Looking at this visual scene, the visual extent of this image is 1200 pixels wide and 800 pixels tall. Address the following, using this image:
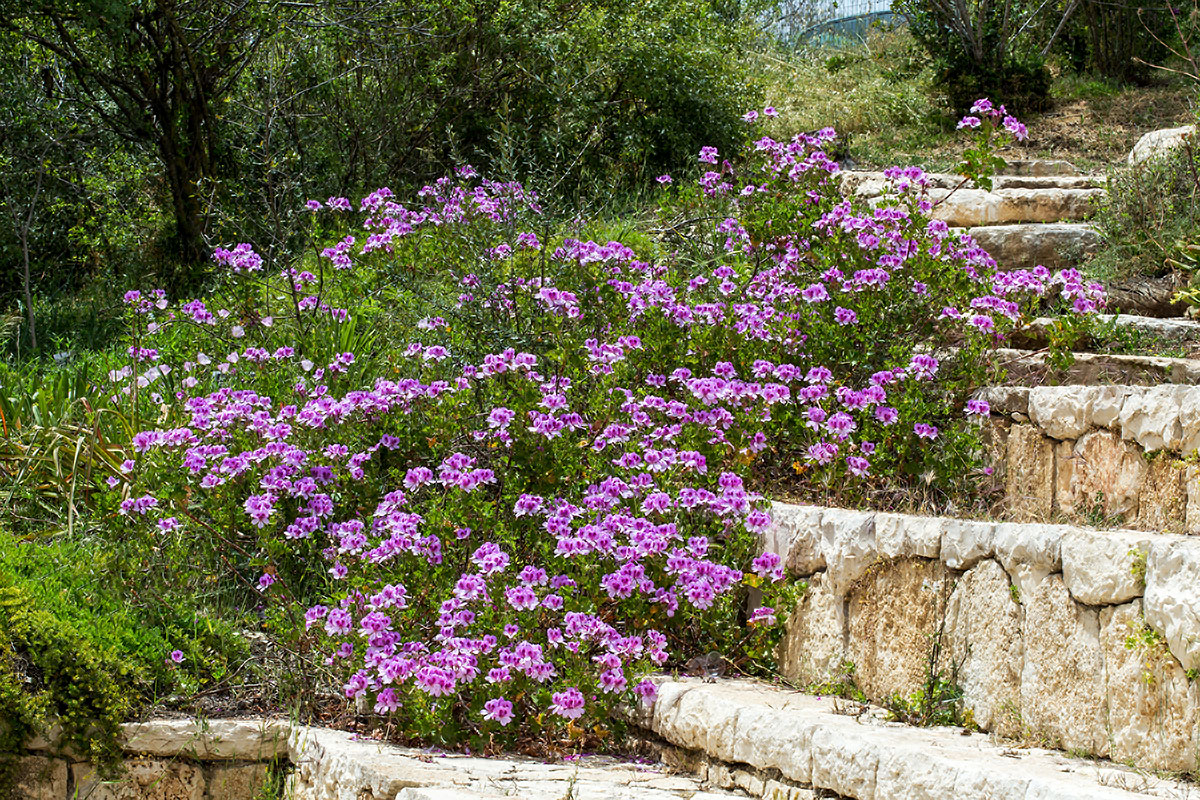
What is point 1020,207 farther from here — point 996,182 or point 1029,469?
point 1029,469

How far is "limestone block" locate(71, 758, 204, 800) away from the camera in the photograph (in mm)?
3740

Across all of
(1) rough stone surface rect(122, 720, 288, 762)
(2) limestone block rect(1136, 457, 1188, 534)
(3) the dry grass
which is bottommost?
(1) rough stone surface rect(122, 720, 288, 762)

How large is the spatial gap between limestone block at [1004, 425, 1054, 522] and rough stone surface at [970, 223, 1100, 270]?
209 cm

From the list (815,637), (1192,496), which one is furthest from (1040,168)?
(815,637)

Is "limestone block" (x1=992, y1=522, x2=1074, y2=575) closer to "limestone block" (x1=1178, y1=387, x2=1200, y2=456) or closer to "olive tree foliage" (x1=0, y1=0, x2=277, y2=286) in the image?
"limestone block" (x1=1178, y1=387, x2=1200, y2=456)

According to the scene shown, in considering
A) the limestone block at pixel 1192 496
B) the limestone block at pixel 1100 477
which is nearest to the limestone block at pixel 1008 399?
the limestone block at pixel 1100 477

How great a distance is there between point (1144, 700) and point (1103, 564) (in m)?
0.37

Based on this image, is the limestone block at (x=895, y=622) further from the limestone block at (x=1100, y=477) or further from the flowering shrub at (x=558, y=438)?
the limestone block at (x=1100, y=477)

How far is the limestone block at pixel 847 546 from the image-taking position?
12.4 ft

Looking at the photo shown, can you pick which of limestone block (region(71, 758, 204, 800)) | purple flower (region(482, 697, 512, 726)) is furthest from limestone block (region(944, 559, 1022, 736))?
limestone block (region(71, 758, 204, 800))

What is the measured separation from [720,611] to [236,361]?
262 centimetres

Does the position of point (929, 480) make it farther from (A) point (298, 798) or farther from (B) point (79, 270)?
(B) point (79, 270)

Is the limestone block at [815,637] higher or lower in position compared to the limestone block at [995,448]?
lower

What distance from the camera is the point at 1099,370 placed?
480cm
